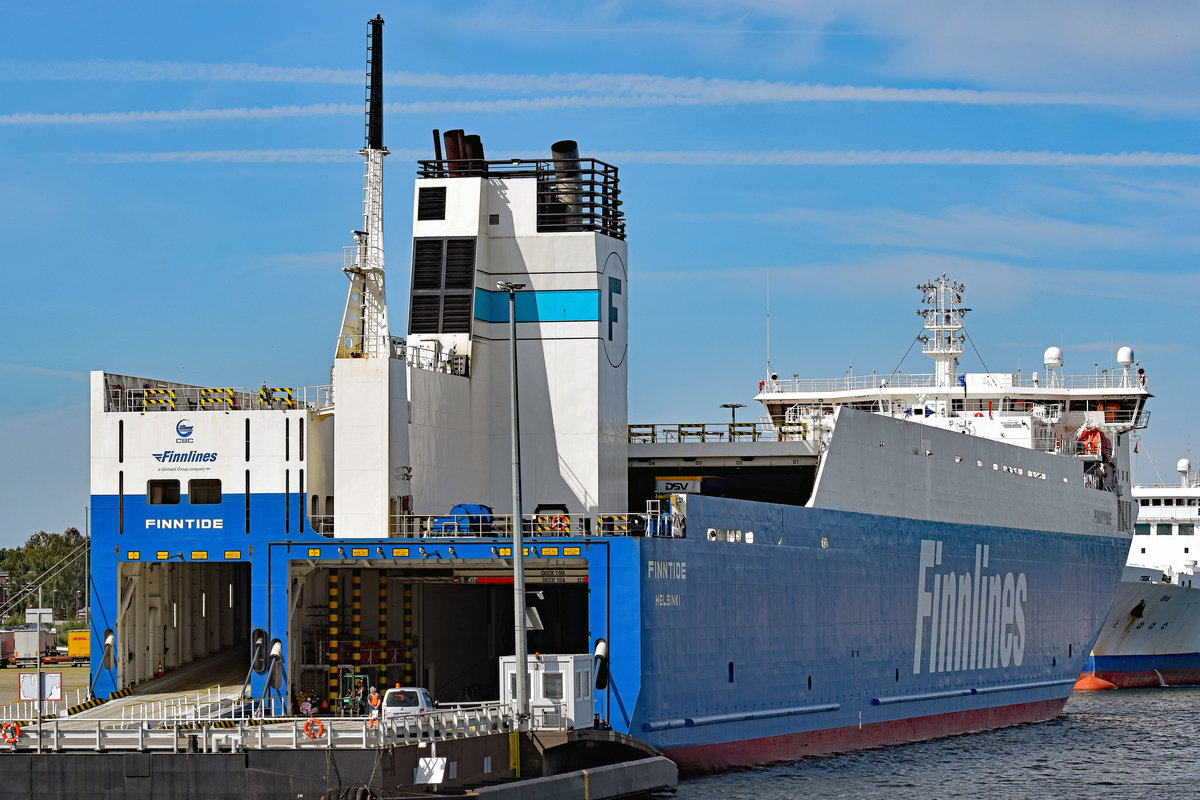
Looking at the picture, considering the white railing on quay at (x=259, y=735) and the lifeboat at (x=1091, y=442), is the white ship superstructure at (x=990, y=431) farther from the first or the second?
the white railing on quay at (x=259, y=735)

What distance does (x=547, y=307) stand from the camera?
33.8 m

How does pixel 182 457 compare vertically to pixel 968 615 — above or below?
above

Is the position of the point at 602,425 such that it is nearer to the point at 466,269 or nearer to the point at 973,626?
the point at 466,269

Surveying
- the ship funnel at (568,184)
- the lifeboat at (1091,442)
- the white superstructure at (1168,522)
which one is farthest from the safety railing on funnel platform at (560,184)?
the white superstructure at (1168,522)

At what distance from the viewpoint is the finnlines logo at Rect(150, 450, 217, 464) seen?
30.7m

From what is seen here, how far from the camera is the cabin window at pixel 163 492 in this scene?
1224 inches

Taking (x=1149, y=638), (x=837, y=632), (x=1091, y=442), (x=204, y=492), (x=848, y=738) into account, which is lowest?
(x=1149, y=638)

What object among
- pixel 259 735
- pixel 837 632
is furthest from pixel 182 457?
pixel 837 632

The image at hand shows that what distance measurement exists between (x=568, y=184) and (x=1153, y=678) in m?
37.3

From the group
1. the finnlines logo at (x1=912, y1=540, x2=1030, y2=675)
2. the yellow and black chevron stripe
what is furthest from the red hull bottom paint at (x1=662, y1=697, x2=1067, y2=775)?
the yellow and black chevron stripe

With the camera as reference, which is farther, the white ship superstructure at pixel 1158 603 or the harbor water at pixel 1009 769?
the white ship superstructure at pixel 1158 603

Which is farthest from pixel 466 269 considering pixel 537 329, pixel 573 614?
pixel 573 614

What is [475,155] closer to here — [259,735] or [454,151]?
[454,151]

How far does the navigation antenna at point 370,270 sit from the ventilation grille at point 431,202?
1314 millimetres
